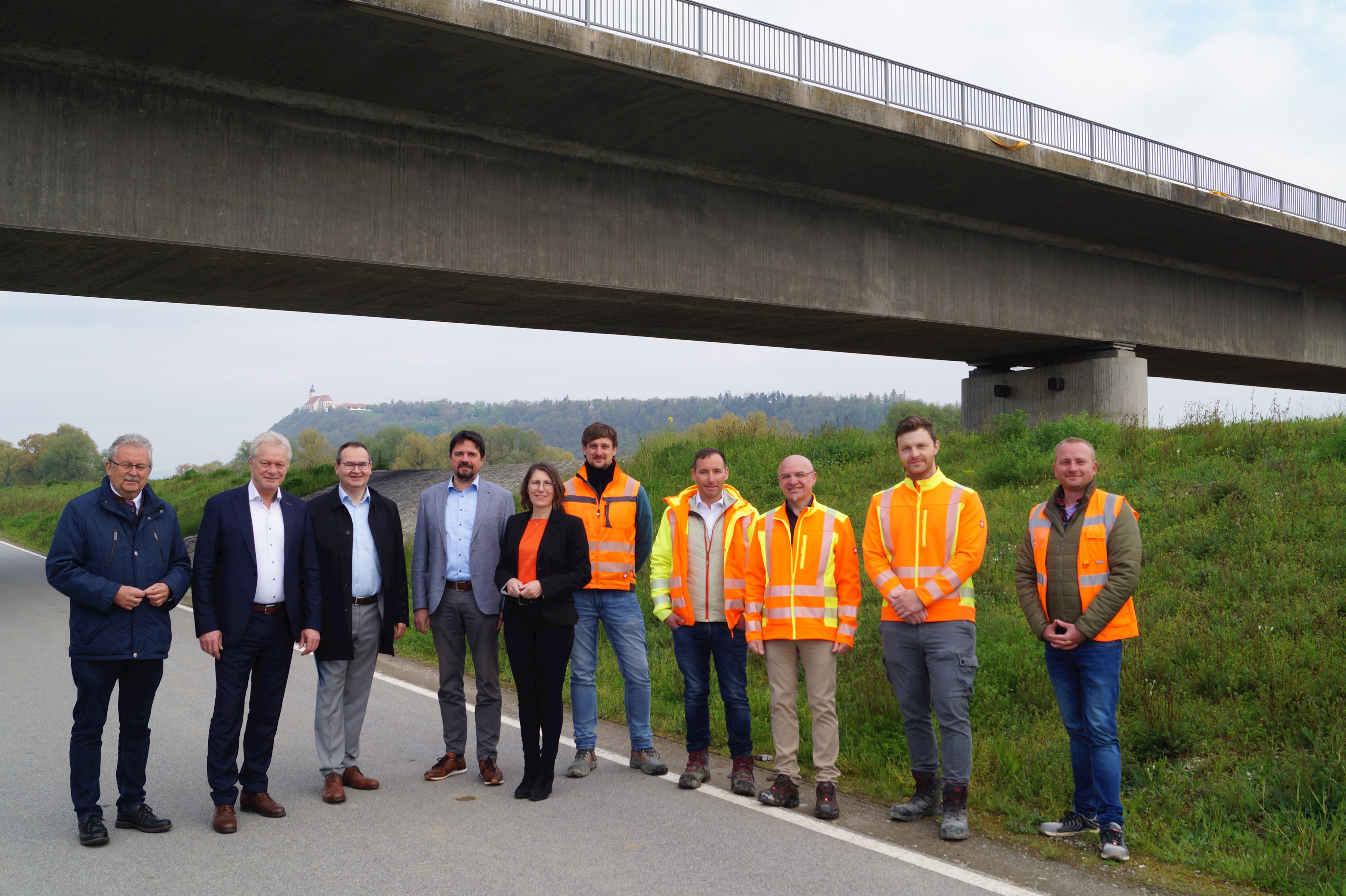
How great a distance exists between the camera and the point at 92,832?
4.93 meters

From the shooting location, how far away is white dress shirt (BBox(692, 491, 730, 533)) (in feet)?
20.8

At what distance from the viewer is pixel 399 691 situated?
9.10 metres

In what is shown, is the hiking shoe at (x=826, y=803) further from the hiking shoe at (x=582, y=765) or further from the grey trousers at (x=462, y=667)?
the grey trousers at (x=462, y=667)

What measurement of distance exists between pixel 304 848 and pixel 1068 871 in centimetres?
382

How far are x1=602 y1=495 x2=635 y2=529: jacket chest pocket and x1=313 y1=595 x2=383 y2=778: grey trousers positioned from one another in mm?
1580

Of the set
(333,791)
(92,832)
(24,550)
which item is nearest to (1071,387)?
(333,791)

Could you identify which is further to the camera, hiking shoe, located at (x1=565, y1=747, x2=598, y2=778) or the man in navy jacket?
hiking shoe, located at (x1=565, y1=747, x2=598, y2=778)

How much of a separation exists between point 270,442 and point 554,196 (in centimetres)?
1159

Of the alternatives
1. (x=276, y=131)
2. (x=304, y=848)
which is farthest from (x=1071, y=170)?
(x=304, y=848)

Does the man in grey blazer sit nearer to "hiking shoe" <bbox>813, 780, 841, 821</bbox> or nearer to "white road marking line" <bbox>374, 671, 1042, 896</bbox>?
"white road marking line" <bbox>374, 671, 1042, 896</bbox>

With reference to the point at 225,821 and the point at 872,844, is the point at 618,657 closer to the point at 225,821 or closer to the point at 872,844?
the point at 872,844

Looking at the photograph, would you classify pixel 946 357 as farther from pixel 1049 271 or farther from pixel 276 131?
pixel 276 131

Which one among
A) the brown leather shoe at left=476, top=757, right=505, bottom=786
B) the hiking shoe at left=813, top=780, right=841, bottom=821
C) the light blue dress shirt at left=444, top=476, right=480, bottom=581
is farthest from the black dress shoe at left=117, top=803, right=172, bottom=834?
the hiking shoe at left=813, top=780, right=841, bottom=821

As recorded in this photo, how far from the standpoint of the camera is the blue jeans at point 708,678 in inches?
239
